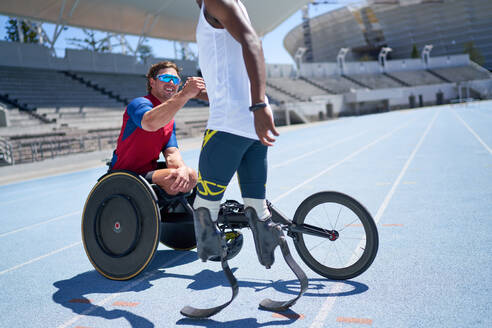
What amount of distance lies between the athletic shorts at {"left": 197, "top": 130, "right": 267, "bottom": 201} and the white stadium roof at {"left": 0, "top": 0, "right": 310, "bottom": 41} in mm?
26444

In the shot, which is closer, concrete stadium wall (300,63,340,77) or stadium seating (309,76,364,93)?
stadium seating (309,76,364,93)

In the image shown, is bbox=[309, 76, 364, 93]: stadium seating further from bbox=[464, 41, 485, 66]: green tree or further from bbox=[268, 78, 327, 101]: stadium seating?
bbox=[464, 41, 485, 66]: green tree

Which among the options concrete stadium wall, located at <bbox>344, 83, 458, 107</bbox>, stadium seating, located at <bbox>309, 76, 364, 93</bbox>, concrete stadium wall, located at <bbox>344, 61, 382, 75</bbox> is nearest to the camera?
concrete stadium wall, located at <bbox>344, 83, 458, 107</bbox>

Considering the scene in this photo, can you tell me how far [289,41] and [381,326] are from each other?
103733mm

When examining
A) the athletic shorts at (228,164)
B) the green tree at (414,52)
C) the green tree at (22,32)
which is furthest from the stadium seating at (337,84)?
the athletic shorts at (228,164)

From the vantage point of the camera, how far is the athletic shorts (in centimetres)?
230

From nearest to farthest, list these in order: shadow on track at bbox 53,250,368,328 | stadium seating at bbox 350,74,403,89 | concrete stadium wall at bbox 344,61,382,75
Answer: shadow on track at bbox 53,250,368,328 → stadium seating at bbox 350,74,403,89 → concrete stadium wall at bbox 344,61,382,75

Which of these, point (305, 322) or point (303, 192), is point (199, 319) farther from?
point (303, 192)

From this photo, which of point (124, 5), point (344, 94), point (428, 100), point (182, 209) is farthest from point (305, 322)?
point (428, 100)

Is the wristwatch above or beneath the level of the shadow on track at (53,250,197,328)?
above

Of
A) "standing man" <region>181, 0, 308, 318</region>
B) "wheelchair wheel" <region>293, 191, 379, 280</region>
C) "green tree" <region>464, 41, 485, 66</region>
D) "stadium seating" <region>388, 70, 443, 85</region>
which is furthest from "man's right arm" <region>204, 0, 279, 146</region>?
"green tree" <region>464, 41, 485, 66</region>

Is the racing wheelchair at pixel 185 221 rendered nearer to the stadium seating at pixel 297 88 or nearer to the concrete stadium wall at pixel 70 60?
the concrete stadium wall at pixel 70 60

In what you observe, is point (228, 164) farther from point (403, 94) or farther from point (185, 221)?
point (403, 94)

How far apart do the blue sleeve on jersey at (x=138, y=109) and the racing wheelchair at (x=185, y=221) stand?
16.7 inches
